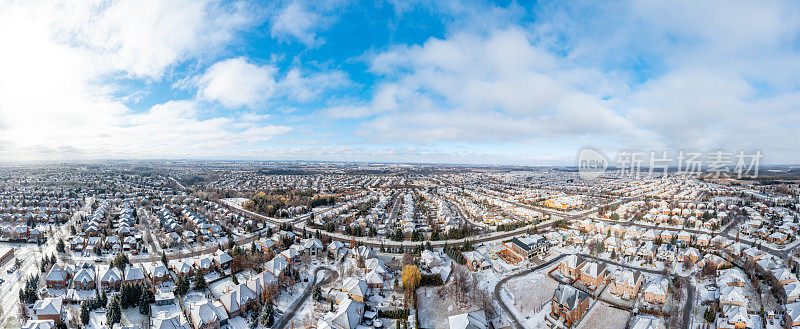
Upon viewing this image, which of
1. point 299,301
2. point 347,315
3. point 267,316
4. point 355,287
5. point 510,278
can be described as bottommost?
point 299,301

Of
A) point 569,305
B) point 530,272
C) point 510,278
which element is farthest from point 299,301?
point 530,272

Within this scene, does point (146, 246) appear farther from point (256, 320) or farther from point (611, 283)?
point (611, 283)

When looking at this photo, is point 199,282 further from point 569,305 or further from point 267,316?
point 569,305

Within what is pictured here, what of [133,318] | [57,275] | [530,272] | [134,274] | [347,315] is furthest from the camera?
[530,272]

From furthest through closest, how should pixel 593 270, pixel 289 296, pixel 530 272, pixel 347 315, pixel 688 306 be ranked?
pixel 530 272
pixel 593 270
pixel 289 296
pixel 688 306
pixel 347 315

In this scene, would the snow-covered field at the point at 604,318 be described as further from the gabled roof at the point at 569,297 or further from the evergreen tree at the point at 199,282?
the evergreen tree at the point at 199,282

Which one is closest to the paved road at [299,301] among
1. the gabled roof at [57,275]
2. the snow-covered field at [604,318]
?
the gabled roof at [57,275]

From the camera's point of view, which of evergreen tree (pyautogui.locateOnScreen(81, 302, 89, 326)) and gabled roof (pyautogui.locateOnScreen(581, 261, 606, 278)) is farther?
gabled roof (pyautogui.locateOnScreen(581, 261, 606, 278))

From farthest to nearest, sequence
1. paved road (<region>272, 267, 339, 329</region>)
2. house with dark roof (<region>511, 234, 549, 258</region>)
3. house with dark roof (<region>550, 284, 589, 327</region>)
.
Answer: house with dark roof (<region>511, 234, 549, 258</region>)
house with dark roof (<region>550, 284, 589, 327</region>)
paved road (<region>272, 267, 339, 329</region>)

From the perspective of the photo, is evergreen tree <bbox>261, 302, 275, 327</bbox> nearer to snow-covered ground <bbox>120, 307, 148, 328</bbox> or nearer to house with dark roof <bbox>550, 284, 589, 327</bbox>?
snow-covered ground <bbox>120, 307, 148, 328</bbox>

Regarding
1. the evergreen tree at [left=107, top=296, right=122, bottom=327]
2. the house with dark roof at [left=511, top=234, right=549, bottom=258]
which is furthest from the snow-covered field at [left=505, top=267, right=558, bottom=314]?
the evergreen tree at [left=107, top=296, right=122, bottom=327]
